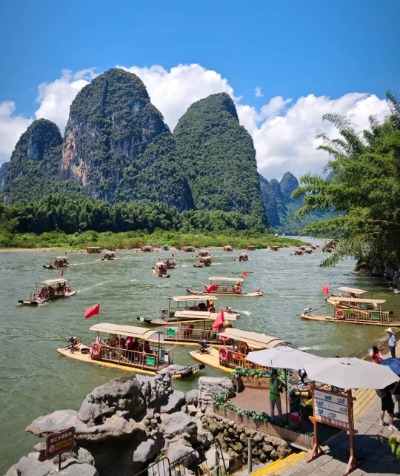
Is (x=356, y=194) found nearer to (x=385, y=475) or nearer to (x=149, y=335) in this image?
(x=149, y=335)

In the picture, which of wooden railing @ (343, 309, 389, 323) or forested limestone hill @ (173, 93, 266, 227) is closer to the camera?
wooden railing @ (343, 309, 389, 323)

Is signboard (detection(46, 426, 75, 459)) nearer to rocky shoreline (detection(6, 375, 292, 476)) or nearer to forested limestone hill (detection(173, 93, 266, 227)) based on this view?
rocky shoreline (detection(6, 375, 292, 476))

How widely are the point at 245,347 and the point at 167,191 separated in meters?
141

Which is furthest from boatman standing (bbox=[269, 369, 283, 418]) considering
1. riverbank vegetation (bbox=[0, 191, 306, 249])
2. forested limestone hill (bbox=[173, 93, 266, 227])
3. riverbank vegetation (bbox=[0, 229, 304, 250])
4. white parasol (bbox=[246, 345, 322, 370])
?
forested limestone hill (bbox=[173, 93, 266, 227])

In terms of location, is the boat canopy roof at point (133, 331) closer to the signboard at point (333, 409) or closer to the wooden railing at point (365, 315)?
the signboard at point (333, 409)

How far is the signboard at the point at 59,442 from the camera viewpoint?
6.79 meters

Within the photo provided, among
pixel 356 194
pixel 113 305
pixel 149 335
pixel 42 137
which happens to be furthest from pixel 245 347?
pixel 42 137

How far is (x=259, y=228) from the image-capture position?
13488 centimetres

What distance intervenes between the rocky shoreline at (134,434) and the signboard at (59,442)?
0.37m

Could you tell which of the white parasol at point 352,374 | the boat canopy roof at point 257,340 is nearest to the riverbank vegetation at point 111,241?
the boat canopy roof at point 257,340

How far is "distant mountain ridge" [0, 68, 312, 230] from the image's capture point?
15712cm

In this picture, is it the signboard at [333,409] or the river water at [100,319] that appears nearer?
the signboard at [333,409]

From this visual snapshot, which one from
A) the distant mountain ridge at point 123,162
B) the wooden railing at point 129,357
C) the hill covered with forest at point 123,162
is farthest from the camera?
the distant mountain ridge at point 123,162

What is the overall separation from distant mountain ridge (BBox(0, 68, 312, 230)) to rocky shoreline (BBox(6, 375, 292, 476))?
457 feet
